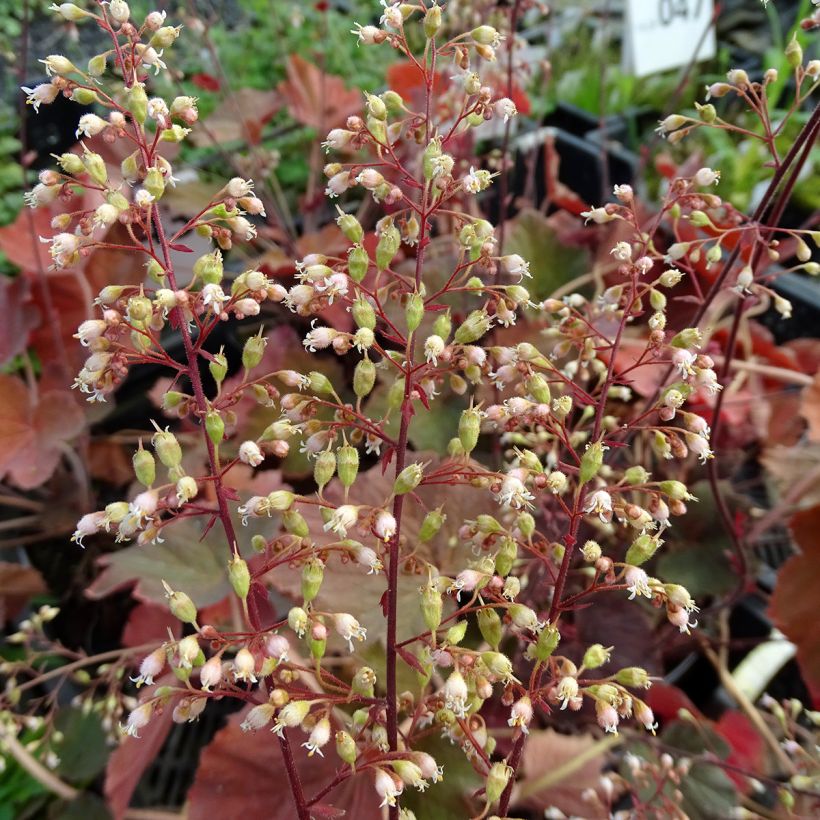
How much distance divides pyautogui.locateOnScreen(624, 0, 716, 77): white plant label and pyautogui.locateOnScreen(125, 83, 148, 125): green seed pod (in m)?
1.15

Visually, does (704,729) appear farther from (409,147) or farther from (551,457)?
(409,147)

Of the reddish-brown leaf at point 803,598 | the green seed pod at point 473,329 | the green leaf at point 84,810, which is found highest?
the green seed pod at point 473,329

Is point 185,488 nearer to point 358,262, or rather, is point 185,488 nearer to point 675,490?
point 358,262

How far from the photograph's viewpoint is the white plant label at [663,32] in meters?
1.27

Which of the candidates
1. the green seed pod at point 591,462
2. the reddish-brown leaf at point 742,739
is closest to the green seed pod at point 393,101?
the green seed pod at point 591,462

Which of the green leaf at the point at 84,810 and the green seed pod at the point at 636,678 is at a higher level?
the green seed pod at the point at 636,678

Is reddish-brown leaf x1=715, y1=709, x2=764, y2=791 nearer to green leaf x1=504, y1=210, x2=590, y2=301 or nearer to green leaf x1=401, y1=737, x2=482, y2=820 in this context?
green leaf x1=401, y1=737, x2=482, y2=820

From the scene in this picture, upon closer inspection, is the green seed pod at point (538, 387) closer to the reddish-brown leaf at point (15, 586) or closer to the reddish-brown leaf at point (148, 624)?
the reddish-brown leaf at point (148, 624)

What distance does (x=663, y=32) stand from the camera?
51.1 inches

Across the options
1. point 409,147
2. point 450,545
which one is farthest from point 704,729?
point 409,147

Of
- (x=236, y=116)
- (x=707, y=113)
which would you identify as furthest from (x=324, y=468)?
(x=236, y=116)

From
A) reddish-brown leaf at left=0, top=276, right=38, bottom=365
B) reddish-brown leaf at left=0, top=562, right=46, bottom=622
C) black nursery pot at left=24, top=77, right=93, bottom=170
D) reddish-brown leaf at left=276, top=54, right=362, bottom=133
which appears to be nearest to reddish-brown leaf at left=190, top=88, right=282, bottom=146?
reddish-brown leaf at left=276, top=54, right=362, bottom=133

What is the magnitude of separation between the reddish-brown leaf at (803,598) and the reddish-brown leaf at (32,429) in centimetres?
79

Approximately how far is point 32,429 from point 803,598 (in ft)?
2.94
